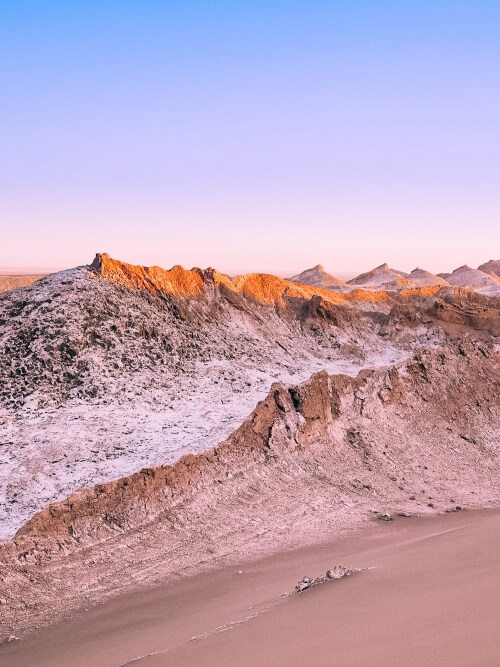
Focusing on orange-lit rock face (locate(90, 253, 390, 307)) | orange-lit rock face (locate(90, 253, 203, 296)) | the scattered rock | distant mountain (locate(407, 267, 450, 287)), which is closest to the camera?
the scattered rock

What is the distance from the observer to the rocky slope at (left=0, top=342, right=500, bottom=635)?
12516mm

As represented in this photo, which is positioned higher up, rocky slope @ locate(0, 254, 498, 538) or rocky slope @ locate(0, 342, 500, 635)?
rocky slope @ locate(0, 254, 498, 538)

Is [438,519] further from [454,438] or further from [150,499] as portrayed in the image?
[150,499]

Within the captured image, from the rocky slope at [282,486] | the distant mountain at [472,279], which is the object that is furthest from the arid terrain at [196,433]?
the distant mountain at [472,279]

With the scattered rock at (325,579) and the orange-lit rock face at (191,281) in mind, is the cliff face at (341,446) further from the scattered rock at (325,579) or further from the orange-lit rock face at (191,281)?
the orange-lit rock face at (191,281)

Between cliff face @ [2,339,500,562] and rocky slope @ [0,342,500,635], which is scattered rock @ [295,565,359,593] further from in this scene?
cliff face @ [2,339,500,562]

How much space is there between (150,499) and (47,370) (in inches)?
258

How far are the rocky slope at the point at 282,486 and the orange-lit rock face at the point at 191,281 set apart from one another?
7.79 m

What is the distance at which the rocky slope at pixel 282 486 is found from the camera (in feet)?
41.1

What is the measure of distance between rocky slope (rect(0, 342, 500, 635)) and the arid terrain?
5cm

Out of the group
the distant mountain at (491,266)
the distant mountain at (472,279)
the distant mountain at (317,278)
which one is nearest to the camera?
the distant mountain at (317,278)

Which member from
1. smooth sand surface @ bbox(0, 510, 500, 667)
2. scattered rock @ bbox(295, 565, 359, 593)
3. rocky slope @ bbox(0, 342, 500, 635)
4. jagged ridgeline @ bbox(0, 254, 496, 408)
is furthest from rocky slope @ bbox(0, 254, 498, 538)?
scattered rock @ bbox(295, 565, 359, 593)

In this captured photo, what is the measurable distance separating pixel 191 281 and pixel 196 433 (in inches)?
391

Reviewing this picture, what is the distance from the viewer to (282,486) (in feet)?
54.7
